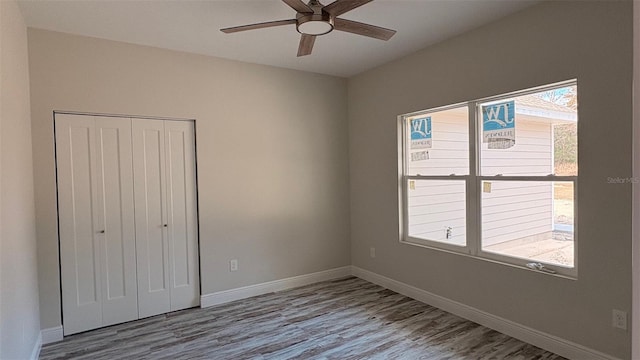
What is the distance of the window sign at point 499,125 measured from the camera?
2.99 m

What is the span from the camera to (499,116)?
10.1ft

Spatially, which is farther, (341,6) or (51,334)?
(51,334)

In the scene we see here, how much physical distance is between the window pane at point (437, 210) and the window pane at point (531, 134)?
44 centimetres

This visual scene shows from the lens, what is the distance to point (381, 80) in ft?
13.8

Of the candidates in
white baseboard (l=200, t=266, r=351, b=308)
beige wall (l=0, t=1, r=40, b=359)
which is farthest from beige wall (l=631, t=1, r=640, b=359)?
white baseboard (l=200, t=266, r=351, b=308)

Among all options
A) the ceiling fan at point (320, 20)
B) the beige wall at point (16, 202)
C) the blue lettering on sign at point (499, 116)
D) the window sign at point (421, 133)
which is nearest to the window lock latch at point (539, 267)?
the blue lettering on sign at point (499, 116)

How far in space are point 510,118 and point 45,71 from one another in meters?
4.12

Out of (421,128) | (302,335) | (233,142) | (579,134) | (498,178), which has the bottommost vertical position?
(302,335)

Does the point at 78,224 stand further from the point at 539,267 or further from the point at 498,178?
the point at 539,267

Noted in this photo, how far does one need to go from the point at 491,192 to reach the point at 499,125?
2.03 ft

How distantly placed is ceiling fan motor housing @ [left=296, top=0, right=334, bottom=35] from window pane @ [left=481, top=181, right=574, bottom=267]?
6.76 ft

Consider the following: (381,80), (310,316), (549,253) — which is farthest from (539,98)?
(310,316)

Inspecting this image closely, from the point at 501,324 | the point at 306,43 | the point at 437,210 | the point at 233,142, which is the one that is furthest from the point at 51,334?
the point at 501,324

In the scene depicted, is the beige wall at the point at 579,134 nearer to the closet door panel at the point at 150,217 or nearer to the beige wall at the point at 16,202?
the closet door panel at the point at 150,217
